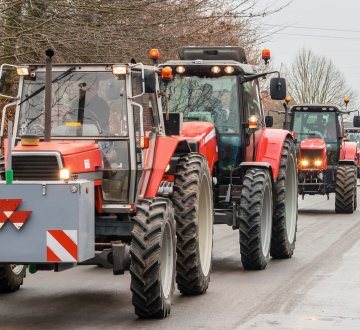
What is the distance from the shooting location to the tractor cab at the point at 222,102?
46.4ft

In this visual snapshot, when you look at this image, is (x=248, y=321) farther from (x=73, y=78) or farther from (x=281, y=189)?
(x=281, y=189)

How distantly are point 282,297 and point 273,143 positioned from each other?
3.98 m

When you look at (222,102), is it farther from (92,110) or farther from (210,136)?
(92,110)

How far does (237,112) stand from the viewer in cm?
1416

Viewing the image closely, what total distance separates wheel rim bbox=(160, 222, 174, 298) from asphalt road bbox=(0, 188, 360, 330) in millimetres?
266

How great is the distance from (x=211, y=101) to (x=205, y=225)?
9.12 feet

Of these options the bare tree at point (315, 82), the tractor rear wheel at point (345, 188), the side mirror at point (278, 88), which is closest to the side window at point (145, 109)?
the side mirror at point (278, 88)

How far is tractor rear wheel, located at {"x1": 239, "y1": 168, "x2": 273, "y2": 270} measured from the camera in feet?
43.2

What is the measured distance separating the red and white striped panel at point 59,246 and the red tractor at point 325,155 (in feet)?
52.5

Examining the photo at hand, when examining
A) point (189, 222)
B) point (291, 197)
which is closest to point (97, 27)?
point (291, 197)

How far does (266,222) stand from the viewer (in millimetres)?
14016

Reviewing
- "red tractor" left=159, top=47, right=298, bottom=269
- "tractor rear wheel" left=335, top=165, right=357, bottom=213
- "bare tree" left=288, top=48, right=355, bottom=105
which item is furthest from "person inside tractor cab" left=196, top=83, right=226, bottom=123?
"bare tree" left=288, top=48, right=355, bottom=105

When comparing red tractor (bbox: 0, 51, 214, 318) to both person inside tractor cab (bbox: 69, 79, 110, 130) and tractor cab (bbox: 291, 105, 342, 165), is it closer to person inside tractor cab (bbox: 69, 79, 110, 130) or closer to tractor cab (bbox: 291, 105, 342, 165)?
person inside tractor cab (bbox: 69, 79, 110, 130)

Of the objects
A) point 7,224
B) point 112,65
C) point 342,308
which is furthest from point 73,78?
point 342,308
